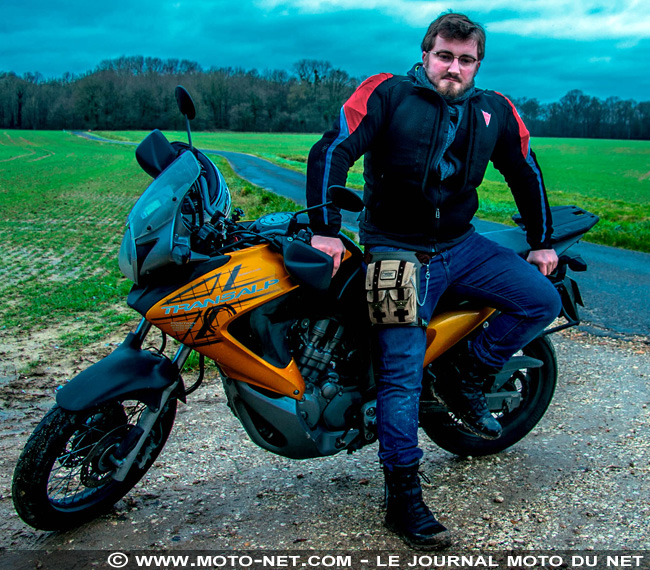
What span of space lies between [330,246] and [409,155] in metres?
0.56

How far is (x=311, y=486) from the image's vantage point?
A: 3.36 meters

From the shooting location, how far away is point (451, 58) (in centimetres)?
291

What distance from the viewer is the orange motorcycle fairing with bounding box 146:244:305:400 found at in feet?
8.73

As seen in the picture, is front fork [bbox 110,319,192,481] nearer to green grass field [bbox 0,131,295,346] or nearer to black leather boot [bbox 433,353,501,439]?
black leather boot [bbox 433,353,501,439]

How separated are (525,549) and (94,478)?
1927 mm

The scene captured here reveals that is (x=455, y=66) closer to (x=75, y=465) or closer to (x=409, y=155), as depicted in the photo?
(x=409, y=155)

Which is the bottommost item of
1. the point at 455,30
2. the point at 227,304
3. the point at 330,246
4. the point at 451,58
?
the point at 227,304

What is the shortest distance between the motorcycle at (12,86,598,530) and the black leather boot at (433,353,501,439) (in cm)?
14

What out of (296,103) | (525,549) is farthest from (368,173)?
(296,103)

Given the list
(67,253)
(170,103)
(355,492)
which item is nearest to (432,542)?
(355,492)

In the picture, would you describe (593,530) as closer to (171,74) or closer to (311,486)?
(311,486)

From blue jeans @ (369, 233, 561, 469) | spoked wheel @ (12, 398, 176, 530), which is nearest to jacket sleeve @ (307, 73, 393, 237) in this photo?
blue jeans @ (369, 233, 561, 469)

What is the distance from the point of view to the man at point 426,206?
9.28 feet

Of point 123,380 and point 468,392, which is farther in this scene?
point 468,392
